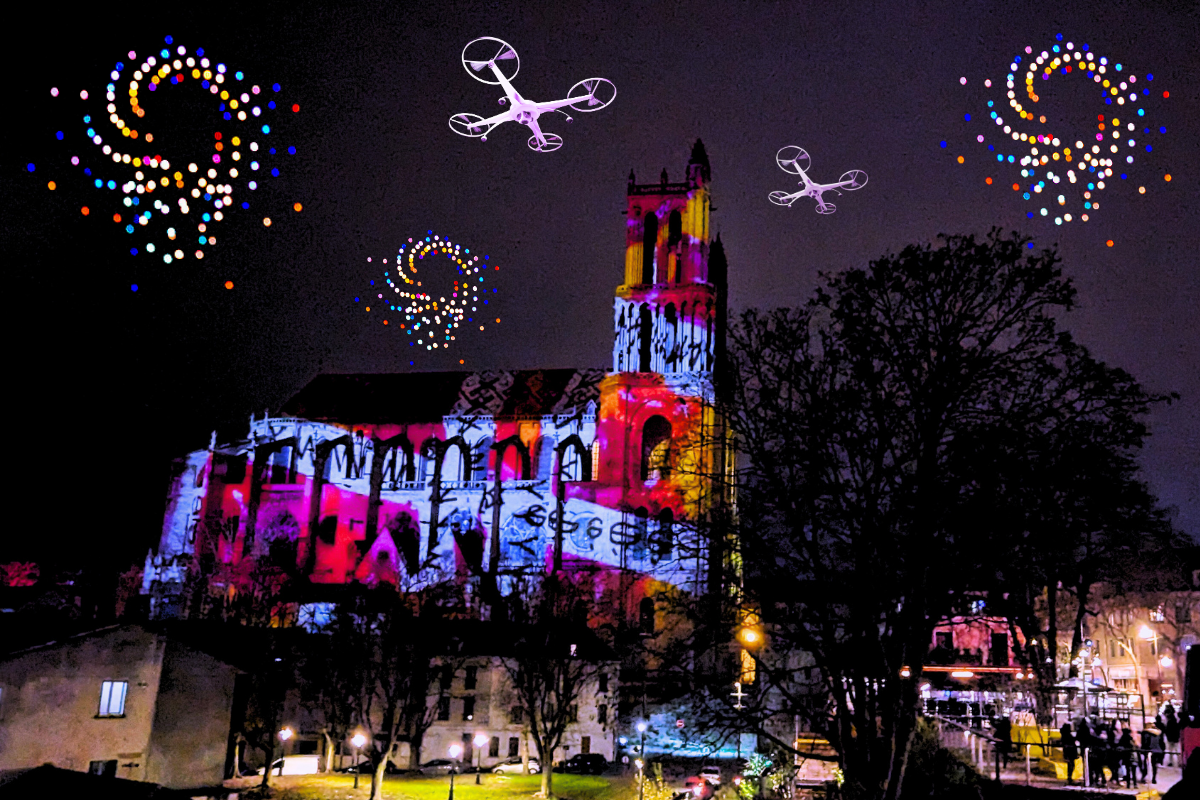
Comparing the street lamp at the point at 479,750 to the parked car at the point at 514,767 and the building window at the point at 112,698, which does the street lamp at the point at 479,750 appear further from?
the building window at the point at 112,698

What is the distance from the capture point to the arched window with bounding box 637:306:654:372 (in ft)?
216

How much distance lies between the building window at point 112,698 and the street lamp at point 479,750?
1621 centimetres

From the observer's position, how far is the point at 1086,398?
13.0 meters

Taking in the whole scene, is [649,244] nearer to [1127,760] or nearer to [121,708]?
[121,708]

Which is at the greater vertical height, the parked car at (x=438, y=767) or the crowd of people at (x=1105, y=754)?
the crowd of people at (x=1105, y=754)

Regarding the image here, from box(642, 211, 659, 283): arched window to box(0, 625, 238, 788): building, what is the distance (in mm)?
38718

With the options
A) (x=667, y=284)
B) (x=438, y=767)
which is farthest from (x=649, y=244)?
(x=438, y=767)

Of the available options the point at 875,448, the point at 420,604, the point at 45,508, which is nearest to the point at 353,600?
the point at 420,604

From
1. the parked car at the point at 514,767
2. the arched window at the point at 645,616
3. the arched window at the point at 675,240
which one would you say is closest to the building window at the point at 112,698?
the parked car at the point at 514,767

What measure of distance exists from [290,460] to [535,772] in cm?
3381

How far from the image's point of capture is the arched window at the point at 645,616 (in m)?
59.1

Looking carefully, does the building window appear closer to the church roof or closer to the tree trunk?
the tree trunk

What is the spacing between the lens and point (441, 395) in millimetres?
75812

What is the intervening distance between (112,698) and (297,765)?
13.3 m
